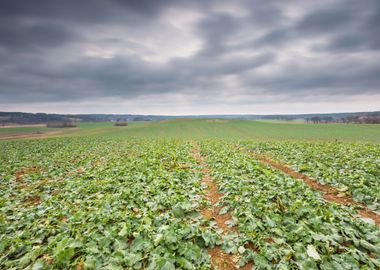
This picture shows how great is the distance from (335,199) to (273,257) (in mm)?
5224

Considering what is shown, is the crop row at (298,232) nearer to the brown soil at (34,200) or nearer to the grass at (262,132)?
the brown soil at (34,200)

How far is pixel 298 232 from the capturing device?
4.97m

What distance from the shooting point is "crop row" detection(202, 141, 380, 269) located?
4.11 metres

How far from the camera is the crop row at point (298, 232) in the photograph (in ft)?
13.5

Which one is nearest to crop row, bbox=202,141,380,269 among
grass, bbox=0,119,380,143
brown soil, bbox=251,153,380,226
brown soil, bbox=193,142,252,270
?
brown soil, bbox=193,142,252,270

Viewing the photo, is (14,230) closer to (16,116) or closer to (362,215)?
(362,215)

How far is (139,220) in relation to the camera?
19.7 feet

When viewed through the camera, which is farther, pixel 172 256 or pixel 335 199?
pixel 335 199

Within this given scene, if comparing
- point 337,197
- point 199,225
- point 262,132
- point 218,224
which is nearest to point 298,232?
point 218,224

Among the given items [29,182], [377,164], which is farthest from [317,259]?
[29,182]

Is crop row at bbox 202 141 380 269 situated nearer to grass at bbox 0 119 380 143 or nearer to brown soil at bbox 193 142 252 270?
brown soil at bbox 193 142 252 270

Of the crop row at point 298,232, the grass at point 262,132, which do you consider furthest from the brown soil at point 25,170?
the grass at point 262,132

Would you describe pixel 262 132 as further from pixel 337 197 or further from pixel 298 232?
pixel 298 232

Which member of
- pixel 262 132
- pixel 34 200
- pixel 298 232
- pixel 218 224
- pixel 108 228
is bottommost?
pixel 262 132
